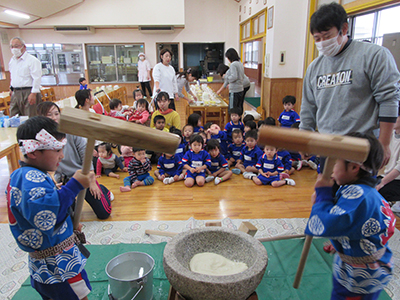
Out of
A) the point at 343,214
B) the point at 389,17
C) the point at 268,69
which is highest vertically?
the point at 389,17

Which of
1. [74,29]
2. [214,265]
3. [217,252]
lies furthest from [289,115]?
[74,29]

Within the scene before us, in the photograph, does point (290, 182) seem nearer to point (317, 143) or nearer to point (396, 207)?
point (396, 207)

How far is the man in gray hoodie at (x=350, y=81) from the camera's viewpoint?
147 centimetres

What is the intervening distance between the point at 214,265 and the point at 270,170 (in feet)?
6.67

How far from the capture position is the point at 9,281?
1808mm

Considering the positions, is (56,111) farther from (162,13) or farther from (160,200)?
(162,13)

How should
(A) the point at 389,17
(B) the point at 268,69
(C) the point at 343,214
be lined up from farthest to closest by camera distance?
(B) the point at 268,69 < (A) the point at 389,17 < (C) the point at 343,214

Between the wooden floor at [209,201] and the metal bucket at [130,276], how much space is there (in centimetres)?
94

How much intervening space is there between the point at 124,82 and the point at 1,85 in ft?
13.5

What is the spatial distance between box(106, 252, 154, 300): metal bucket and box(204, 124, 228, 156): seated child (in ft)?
8.45

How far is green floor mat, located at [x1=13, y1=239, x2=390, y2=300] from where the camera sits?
169cm

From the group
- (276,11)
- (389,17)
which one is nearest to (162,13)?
(276,11)

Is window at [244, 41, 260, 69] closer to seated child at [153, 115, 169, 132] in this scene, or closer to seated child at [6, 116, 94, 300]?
seated child at [153, 115, 169, 132]

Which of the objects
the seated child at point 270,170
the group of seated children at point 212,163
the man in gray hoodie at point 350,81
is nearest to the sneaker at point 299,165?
the group of seated children at point 212,163
